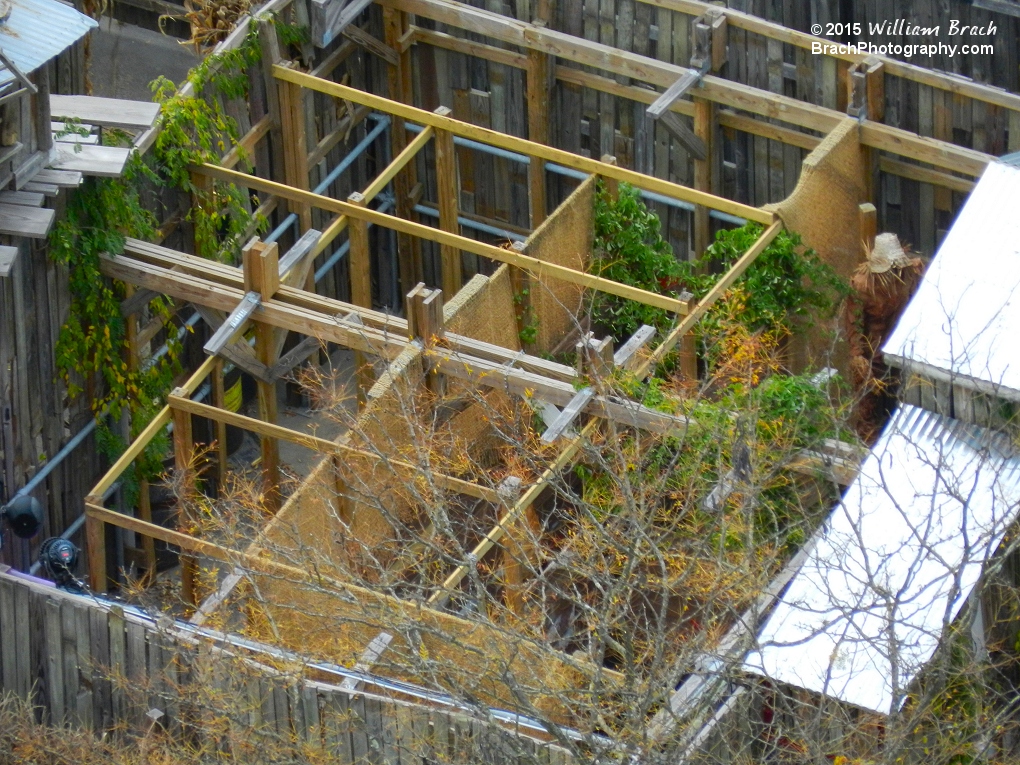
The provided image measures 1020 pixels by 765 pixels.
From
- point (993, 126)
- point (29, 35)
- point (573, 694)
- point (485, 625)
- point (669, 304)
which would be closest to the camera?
point (485, 625)

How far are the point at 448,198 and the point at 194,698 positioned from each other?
7152 millimetres

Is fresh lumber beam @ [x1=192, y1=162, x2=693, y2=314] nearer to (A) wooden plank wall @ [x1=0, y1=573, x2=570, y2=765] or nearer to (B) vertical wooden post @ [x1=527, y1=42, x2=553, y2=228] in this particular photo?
(B) vertical wooden post @ [x1=527, y1=42, x2=553, y2=228]

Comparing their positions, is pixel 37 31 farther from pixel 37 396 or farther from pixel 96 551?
pixel 96 551

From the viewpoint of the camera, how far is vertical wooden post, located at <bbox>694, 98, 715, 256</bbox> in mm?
22094

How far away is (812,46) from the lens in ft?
70.0

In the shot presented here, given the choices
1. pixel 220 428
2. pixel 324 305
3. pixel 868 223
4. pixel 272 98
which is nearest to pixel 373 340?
pixel 324 305

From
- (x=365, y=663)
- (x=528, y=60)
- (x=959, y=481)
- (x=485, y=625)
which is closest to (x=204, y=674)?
(x=365, y=663)

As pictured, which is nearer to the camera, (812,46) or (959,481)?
(959,481)

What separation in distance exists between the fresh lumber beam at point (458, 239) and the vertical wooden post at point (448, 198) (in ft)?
1.60

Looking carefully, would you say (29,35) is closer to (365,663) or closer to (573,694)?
(365,663)

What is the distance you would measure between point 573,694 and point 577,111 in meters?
8.76

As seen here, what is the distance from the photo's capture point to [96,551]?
1900 cm

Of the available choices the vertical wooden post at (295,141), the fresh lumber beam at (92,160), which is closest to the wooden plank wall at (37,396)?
the fresh lumber beam at (92,160)

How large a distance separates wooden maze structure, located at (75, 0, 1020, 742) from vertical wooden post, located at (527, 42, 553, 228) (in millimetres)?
20
